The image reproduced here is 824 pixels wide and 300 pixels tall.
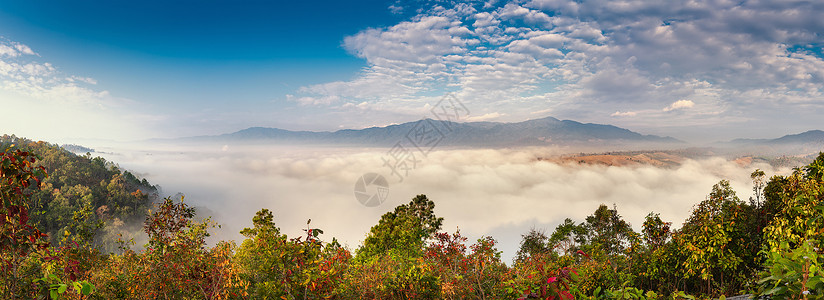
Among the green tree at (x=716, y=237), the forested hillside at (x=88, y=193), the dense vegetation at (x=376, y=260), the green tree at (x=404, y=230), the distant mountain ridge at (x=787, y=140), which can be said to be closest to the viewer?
the dense vegetation at (x=376, y=260)

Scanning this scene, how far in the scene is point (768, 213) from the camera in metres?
13.7

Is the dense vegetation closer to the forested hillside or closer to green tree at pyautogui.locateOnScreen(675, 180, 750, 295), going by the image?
green tree at pyautogui.locateOnScreen(675, 180, 750, 295)

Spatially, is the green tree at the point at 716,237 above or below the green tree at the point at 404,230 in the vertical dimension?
above

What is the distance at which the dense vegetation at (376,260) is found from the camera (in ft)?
8.18

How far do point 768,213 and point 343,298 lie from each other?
16.6m

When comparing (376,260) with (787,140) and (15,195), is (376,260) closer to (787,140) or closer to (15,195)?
(15,195)

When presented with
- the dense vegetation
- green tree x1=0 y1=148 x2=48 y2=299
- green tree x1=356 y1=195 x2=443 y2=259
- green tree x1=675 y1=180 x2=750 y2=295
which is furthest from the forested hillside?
green tree x1=675 y1=180 x2=750 y2=295

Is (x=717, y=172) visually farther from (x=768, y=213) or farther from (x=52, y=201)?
(x=52, y=201)

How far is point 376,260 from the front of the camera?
7957 millimetres

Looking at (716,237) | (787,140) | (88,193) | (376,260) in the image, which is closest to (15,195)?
(376,260)

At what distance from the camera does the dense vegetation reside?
2492mm

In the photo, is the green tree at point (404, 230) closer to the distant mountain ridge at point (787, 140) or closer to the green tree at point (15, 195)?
the green tree at point (15, 195)

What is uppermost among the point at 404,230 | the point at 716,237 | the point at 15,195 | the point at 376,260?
the point at 15,195

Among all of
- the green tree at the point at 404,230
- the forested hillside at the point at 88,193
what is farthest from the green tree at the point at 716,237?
the forested hillside at the point at 88,193
